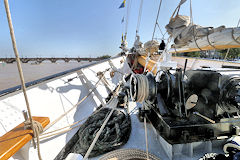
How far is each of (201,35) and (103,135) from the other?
2.19 m

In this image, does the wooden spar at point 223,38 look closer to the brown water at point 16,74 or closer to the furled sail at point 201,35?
the furled sail at point 201,35

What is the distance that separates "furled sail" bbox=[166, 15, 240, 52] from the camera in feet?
4.98

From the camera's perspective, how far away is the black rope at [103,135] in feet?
4.94

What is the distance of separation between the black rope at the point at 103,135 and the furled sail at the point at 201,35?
6.03ft

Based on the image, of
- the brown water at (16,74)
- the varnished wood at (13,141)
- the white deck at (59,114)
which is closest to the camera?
the varnished wood at (13,141)

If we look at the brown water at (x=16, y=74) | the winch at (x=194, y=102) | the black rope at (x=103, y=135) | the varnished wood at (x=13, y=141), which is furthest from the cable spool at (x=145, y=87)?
the brown water at (x=16, y=74)

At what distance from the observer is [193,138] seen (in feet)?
4.39

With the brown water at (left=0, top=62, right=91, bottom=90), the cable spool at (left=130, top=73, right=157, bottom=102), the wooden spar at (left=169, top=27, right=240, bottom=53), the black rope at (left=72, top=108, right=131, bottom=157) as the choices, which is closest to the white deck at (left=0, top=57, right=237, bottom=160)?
the black rope at (left=72, top=108, right=131, bottom=157)

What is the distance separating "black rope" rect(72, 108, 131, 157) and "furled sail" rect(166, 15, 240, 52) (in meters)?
1.84

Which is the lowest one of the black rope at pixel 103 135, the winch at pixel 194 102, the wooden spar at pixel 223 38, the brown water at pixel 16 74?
the black rope at pixel 103 135

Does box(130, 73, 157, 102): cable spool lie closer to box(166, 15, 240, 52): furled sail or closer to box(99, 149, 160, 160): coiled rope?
box(99, 149, 160, 160): coiled rope

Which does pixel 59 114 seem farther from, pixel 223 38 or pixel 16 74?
pixel 16 74

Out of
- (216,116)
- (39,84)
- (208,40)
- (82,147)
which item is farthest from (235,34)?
(39,84)

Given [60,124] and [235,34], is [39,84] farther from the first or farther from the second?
[235,34]
